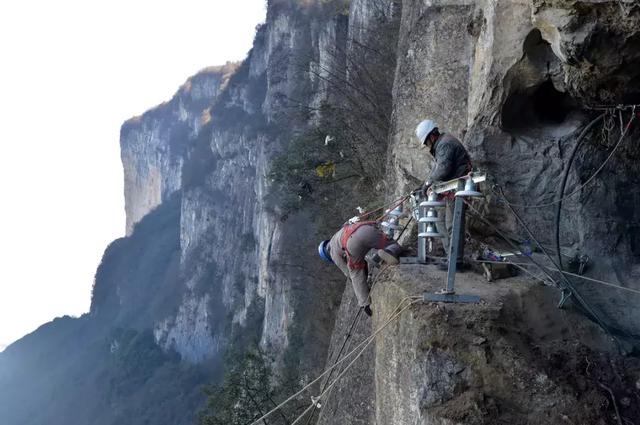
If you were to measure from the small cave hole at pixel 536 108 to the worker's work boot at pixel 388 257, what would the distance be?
87.5 inches

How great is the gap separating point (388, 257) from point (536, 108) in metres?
2.73

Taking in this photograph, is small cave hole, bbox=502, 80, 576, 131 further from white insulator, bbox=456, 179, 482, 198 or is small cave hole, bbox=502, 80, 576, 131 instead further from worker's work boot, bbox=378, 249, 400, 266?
white insulator, bbox=456, 179, 482, 198

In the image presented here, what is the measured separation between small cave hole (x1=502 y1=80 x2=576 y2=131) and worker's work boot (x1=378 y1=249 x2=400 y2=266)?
222cm

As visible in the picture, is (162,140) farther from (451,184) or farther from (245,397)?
(451,184)

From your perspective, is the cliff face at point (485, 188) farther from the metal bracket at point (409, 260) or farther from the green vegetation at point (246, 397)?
the green vegetation at point (246, 397)

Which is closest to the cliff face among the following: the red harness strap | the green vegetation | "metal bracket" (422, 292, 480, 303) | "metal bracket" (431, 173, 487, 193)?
"metal bracket" (422, 292, 480, 303)

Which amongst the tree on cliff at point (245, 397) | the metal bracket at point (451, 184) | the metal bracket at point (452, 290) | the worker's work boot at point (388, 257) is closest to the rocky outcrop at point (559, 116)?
the metal bracket at point (451, 184)

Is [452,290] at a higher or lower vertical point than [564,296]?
higher

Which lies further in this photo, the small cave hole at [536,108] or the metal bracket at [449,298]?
the small cave hole at [536,108]

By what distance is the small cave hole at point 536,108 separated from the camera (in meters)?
7.17

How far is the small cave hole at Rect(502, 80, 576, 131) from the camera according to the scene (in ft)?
23.5

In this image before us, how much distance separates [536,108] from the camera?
7.44 metres

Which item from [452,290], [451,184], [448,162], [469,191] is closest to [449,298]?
[452,290]

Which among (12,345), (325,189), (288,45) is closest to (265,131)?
(288,45)
